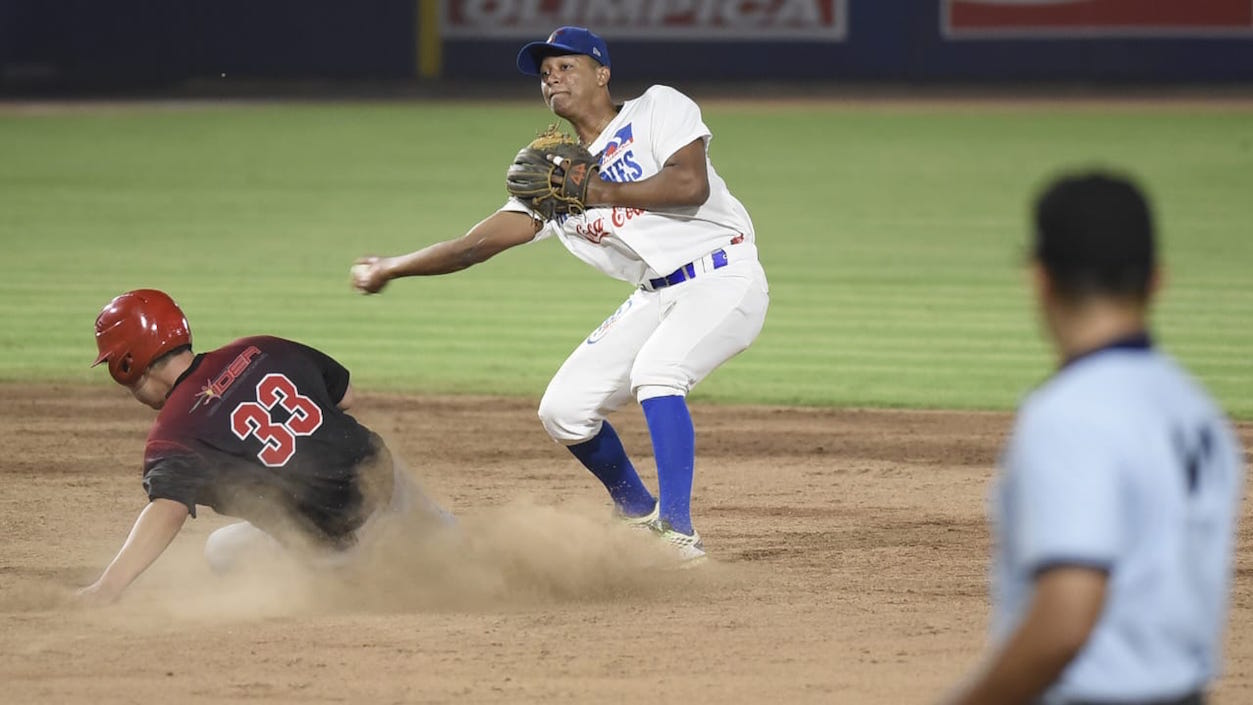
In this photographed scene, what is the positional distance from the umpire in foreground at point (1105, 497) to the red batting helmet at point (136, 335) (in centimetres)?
368

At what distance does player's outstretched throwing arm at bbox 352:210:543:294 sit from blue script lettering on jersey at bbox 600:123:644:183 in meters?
0.35

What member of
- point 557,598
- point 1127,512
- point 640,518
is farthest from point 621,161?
point 1127,512

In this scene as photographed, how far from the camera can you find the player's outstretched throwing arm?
265 inches

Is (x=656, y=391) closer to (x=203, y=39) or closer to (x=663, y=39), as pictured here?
(x=663, y=39)

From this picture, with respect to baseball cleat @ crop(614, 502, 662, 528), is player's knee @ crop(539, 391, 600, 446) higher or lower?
higher

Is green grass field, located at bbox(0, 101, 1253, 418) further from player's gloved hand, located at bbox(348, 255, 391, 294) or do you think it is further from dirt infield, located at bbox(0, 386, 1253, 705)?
player's gloved hand, located at bbox(348, 255, 391, 294)

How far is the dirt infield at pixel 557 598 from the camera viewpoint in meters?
5.13

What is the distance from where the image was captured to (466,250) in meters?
6.80

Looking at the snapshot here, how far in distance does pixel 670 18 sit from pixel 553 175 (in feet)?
82.5

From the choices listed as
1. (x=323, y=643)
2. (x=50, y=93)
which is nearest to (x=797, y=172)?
(x=50, y=93)

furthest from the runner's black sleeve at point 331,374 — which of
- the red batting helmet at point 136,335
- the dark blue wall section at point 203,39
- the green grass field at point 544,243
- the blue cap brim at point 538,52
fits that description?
the dark blue wall section at point 203,39

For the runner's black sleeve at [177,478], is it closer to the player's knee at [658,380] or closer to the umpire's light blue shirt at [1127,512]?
the player's knee at [658,380]

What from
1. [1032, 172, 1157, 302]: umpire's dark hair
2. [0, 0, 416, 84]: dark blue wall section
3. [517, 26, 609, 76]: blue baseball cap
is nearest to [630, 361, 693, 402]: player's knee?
[517, 26, 609, 76]: blue baseball cap

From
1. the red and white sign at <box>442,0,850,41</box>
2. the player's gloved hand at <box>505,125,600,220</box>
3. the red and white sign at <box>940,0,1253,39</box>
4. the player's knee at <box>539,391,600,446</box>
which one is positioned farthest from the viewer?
the red and white sign at <box>442,0,850,41</box>
